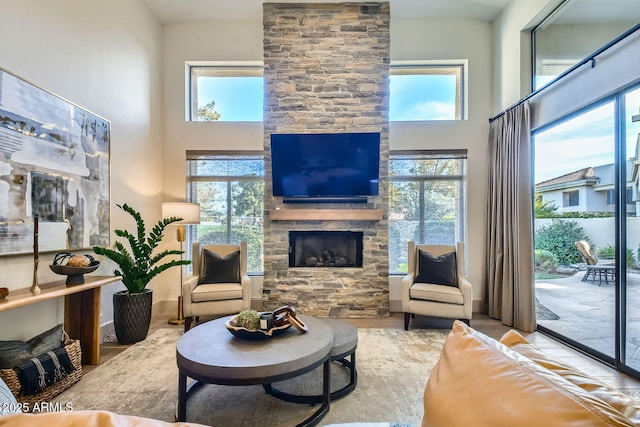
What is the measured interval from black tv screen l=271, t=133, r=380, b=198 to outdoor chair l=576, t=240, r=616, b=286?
7.31 ft

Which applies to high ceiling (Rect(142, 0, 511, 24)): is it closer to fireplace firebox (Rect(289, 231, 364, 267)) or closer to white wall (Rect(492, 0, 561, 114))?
white wall (Rect(492, 0, 561, 114))

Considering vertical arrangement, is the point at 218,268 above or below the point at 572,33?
below

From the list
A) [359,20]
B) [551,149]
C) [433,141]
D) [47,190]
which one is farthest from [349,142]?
[47,190]

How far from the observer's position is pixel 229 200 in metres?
4.80

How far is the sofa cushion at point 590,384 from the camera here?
612 millimetres

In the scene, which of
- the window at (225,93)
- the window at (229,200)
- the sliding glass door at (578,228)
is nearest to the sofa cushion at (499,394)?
the sliding glass door at (578,228)

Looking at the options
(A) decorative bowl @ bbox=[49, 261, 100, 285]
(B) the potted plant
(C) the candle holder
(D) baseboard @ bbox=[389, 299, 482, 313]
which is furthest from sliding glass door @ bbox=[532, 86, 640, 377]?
(C) the candle holder

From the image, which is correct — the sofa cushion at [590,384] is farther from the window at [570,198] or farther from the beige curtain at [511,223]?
the beige curtain at [511,223]

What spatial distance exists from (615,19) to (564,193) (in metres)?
1.59

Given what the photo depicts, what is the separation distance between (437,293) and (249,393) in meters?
2.26

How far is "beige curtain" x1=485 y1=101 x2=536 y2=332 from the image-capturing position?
11.9 feet

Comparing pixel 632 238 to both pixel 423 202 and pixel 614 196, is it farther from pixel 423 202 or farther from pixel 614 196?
pixel 423 202

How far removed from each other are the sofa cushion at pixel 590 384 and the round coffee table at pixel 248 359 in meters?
1.29

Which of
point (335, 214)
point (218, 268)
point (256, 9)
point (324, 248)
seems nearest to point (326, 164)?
point (335, 214)
